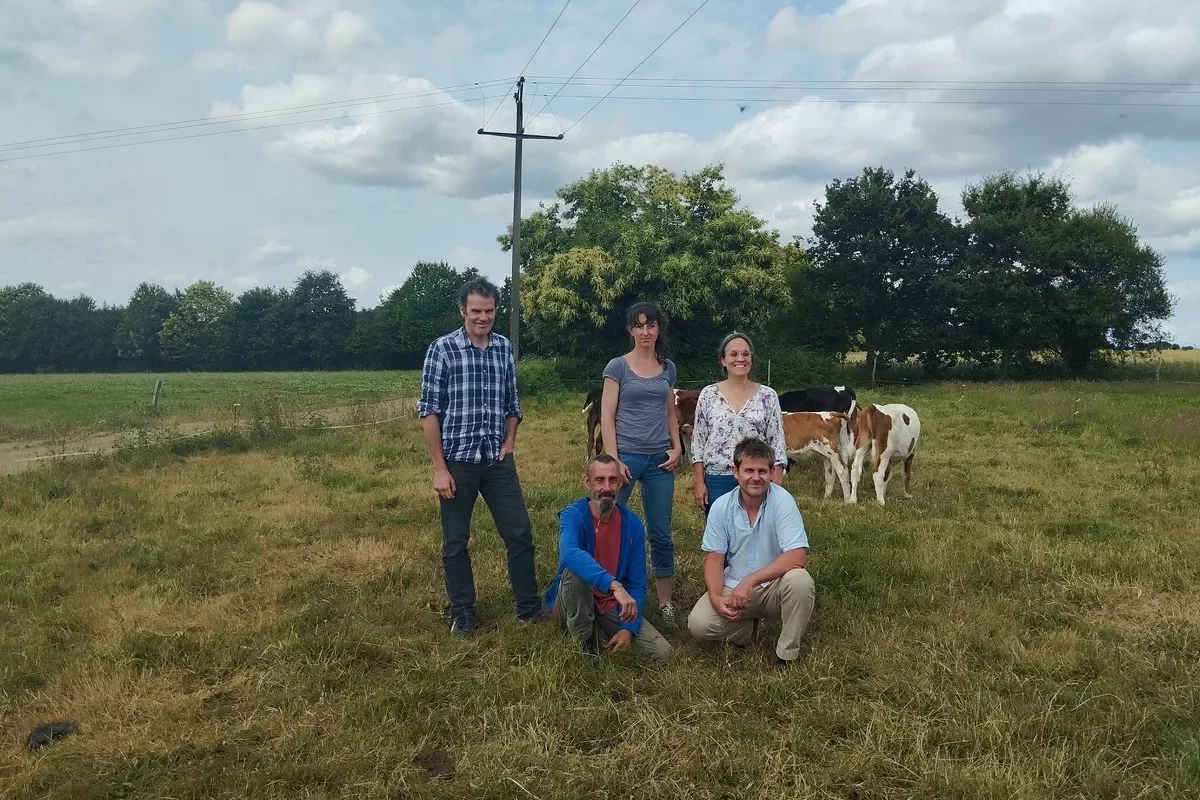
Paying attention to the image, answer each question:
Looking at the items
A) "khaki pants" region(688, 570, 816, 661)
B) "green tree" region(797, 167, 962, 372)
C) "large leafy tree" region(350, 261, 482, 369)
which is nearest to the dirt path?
"khaki pants" region(688, 570, 816, 661)

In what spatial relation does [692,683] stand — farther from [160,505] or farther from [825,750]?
[160,505]

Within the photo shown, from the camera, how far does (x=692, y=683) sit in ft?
11.5

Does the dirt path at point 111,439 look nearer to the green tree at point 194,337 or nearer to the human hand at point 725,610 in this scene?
the human hand at point 725,610

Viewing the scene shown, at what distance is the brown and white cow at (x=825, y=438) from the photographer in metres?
8.30

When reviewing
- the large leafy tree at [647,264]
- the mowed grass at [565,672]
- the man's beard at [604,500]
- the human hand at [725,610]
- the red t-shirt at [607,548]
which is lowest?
the mowed grass at [565,672]

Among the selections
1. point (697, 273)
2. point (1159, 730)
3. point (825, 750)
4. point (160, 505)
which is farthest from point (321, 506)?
point (697, 273)

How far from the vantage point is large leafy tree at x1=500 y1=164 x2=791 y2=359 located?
810 inches

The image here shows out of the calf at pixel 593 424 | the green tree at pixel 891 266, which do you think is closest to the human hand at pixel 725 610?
the calf at pixel 593 424

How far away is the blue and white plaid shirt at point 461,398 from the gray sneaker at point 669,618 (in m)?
1.30

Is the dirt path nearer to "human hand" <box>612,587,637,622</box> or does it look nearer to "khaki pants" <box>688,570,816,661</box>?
"human hand" <box>612,587,637,622</box>

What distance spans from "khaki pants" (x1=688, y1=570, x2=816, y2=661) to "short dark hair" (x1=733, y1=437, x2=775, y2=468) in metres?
0.56

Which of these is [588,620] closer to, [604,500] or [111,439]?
[604,500]

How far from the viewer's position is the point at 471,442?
418 centimetres

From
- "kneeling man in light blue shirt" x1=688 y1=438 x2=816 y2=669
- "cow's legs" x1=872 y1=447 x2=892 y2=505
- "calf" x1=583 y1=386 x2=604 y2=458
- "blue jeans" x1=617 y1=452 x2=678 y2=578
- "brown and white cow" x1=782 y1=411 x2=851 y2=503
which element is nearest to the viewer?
"kneeling man in light blue shirt" x1=688 y1=438 x2=816 y2=669
